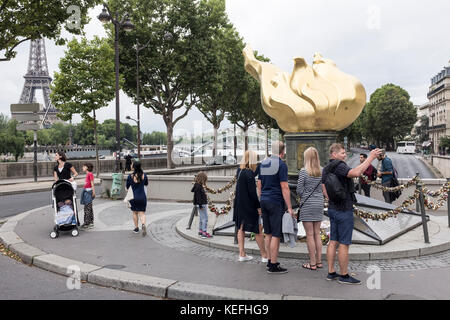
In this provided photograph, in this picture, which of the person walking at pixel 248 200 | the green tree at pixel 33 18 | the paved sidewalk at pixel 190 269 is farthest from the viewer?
the green tree at pixel 33 18

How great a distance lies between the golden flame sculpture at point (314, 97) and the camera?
801cm

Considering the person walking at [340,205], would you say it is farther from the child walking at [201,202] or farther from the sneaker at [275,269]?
the child walking at [201,202]

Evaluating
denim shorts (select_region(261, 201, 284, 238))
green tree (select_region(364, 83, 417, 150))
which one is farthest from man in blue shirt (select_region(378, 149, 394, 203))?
green tree (select_region(364, 83, 417, 150))

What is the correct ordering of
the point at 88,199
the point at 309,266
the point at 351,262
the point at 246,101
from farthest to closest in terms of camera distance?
the point at 246,101 < the point at 88,199 < the point at 351,262 < the point at 309,266

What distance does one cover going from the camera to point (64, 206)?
7.99 metres

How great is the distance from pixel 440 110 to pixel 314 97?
9766 cm

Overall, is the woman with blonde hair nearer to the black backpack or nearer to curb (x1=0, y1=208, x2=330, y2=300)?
the black backpack

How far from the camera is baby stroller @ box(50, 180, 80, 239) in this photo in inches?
311

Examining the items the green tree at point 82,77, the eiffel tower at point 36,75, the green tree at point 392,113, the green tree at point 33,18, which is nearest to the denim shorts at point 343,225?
the green tree at point 33,18

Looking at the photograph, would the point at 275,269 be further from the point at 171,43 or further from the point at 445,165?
the point at 445,165

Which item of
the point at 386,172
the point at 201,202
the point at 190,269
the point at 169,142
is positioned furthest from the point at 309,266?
the point at 169,142

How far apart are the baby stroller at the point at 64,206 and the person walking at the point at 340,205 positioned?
5.50 meters

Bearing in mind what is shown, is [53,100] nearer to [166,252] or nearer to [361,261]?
[166,252]
